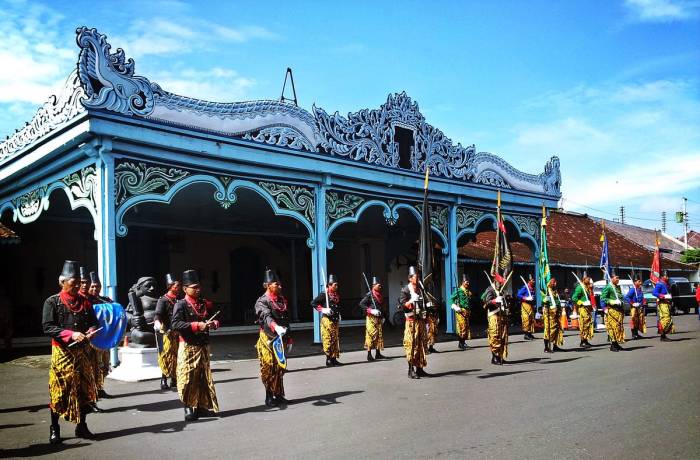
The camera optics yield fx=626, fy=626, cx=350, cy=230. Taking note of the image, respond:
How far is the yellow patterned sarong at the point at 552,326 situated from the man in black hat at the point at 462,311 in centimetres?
224

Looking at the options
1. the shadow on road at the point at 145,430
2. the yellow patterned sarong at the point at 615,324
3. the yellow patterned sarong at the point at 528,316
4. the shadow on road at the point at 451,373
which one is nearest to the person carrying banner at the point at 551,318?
the yellow patterned sarong at the point at 615,324

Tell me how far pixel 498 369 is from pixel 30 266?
13815 millimetres

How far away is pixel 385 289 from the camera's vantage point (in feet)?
81.9

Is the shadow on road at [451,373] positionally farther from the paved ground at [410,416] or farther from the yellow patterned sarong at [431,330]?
the yellow patterned sarong at [431,330]

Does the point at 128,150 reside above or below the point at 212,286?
above

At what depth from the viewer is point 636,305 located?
53.1 ft

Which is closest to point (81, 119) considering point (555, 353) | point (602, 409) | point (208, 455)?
point (208, 455)

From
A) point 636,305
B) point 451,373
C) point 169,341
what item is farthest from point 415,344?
point 636,305

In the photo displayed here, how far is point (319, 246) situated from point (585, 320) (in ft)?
21.3

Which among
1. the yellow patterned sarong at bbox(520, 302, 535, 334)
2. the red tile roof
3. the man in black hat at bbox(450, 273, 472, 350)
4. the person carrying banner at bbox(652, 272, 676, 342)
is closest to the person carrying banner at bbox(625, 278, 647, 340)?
the person carrying banner at bbox(652, 272, 676, 342)

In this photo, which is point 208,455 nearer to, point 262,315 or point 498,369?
point 262,315

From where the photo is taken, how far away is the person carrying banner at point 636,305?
15.7 metres

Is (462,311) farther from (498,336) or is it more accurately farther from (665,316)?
(665,316)

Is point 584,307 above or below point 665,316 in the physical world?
above
